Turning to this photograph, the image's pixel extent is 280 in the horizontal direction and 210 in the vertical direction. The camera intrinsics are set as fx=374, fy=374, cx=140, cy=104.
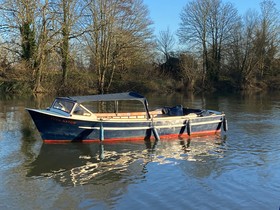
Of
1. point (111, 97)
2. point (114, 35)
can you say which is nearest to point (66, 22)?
point (114, 35)

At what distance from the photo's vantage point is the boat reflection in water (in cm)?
1094

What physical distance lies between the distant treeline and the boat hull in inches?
1170

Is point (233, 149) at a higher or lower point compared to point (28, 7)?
lower

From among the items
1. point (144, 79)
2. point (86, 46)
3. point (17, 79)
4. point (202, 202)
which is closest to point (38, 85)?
point (17, 79)

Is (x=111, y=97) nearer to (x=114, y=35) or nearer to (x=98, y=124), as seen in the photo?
(x=98, y=124)

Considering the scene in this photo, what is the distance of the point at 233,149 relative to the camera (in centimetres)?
1484

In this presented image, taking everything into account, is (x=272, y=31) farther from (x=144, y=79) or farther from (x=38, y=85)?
(x=38, y=85)

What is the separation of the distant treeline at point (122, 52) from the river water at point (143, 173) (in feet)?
91.7

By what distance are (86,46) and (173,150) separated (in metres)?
36.0

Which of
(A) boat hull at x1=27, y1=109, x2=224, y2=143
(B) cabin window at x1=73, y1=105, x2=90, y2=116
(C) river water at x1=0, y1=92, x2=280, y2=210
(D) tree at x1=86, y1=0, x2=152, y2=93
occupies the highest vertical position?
(D) tree at x1=86, y1=0, x2=152, y2=93

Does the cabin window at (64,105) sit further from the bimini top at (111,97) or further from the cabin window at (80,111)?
the bimini top at (111,97)

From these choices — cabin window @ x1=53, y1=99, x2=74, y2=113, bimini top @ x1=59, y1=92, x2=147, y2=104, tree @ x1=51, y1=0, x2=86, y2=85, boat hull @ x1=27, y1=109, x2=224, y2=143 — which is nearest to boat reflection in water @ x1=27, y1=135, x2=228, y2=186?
boat hull @ x1=27, y1=109, x2=224, y2=143

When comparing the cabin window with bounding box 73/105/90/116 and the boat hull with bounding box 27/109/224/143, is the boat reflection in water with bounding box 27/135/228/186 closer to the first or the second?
Answer: the boat hull with bounding box 27/109/224/143

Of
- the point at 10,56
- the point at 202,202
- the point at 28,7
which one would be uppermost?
the point at 28,7
